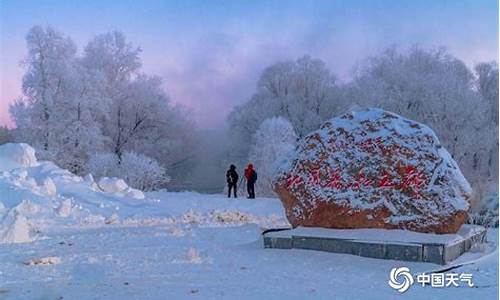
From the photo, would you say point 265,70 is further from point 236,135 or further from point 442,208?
point 442,208

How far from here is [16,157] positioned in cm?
1973

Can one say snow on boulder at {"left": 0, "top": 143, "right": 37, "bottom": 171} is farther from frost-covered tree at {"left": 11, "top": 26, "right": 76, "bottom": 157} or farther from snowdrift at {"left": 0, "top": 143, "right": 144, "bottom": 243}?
frost-covered tree at {"left": 11, "top": 26, "right": 76, "bottom": 157}

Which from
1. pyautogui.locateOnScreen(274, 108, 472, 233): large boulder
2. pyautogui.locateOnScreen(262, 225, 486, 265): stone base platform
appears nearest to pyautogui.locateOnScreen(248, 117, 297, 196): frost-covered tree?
pyautogui.locateOnScreen(274, 108, 472, 233): large boulder

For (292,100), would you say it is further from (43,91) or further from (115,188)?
(115,188)

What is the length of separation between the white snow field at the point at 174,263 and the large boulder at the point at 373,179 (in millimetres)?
832

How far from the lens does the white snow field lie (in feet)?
21.3

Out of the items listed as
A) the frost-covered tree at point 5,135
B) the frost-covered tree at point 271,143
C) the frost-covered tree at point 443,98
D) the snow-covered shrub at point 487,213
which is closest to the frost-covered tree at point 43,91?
the frost-covered tree at point 5,135

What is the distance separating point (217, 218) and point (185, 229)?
226 centimetres

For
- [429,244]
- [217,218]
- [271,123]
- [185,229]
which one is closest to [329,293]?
[429,244]

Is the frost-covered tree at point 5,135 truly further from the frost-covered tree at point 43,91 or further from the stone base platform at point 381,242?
the stone base platform at point 381,242

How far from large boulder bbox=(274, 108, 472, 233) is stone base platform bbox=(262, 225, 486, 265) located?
0.23m

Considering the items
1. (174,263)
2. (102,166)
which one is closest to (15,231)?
(174,263)

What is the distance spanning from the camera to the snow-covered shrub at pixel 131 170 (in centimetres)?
2914

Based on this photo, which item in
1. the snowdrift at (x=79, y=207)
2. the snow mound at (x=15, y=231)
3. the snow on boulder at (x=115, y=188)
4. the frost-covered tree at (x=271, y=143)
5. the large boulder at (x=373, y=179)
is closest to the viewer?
the large boulder at (x=373, y=179)
